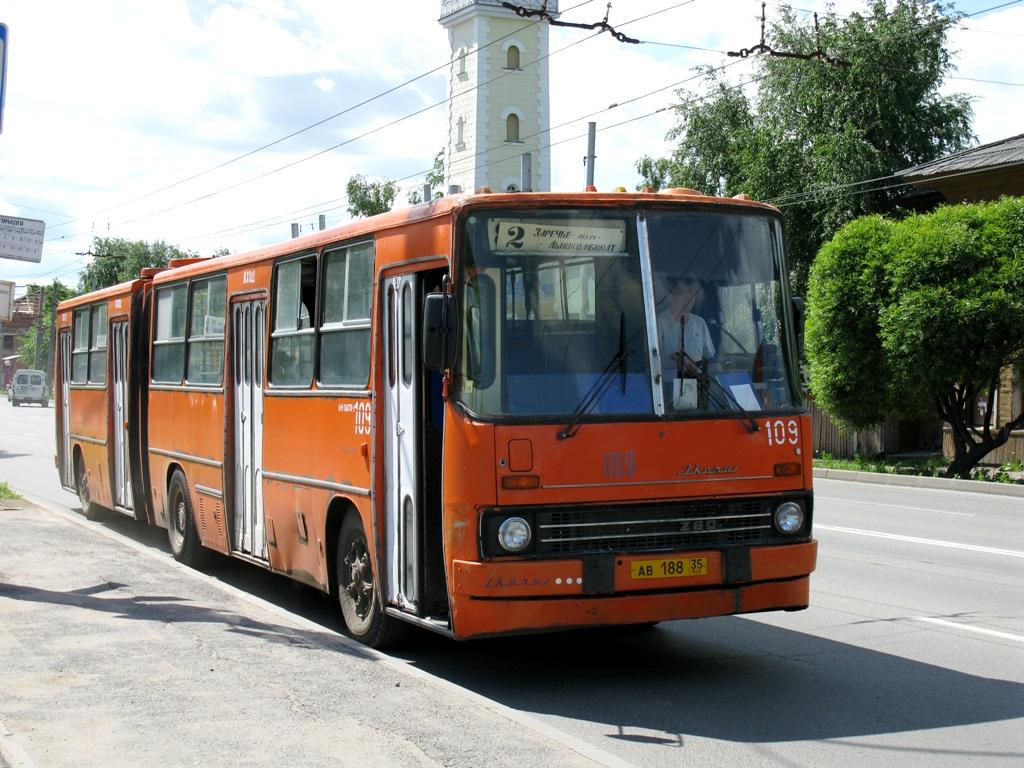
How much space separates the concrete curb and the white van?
195 ft

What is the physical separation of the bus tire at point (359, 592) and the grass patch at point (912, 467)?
18329 mm

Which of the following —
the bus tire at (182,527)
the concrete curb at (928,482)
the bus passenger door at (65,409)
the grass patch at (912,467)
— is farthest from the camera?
the grass patch at (912,467)

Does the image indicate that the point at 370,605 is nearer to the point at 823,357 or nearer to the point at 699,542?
the point at 699,542

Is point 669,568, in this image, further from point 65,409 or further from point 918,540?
point 65,409

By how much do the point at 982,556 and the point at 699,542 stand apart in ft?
22.2

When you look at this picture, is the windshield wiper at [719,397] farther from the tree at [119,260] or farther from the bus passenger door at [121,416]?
the tree at [119,260]

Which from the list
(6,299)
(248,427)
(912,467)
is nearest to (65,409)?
(6,299)

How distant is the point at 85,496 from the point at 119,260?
7469 cm

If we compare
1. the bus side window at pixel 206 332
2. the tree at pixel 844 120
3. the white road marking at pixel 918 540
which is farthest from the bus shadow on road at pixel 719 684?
the tree at pixel 844 120

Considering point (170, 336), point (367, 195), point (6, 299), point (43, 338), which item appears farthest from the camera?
point (43, 338)

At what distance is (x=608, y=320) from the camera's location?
25.0 ft

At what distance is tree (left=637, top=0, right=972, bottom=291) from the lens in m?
39.0

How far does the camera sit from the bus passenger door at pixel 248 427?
36.3 feet

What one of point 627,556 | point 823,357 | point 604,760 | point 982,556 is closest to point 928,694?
point 627,556
